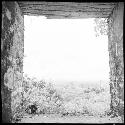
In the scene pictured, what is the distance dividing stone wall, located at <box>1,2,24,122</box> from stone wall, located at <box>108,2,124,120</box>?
7.03ft

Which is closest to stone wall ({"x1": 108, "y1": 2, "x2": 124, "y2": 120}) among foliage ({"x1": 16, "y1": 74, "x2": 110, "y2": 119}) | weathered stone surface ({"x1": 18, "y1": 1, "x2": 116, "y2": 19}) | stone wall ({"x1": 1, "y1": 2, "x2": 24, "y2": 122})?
weathered stone surface ({"x1": 18, "y1": 1, "x2": 116, "y2": 19})

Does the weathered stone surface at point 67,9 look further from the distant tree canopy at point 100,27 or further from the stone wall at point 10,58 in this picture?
the distant tree canopy at point 100,27

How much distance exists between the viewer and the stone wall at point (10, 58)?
14.6 ft

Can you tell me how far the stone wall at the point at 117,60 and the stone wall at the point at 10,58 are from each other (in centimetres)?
214

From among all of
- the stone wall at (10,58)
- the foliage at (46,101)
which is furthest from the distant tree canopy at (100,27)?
the stone wall at (10,58)

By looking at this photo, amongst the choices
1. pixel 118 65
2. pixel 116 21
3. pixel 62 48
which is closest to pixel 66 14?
pixel 116 21

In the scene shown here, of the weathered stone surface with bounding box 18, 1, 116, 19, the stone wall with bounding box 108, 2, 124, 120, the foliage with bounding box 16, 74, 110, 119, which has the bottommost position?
the foliage with bounding box 16, 74, 110, 119

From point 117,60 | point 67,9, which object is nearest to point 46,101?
point 117,60

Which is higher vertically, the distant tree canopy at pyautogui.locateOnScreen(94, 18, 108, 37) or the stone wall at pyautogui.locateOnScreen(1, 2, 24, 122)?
the distant tree canopy at pyautogui.locateOnScreen(94, 18, 108, 37)

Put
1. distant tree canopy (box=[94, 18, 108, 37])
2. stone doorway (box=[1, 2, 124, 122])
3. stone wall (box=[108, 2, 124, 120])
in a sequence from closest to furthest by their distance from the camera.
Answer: stone doorway (box=[1, 2, 124, 122]) → stone wall (box=[108, 2, 124, 120]) → distant tree canopy (box=[94, 18, 108, 37])

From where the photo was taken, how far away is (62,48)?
23.5 m

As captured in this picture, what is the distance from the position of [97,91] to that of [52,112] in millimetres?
5646

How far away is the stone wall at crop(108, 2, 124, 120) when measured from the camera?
5105 mm

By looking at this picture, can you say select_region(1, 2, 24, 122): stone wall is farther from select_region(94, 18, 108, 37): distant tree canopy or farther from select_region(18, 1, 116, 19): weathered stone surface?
select_region(94, 18, 108, 37): distant tree canopy
